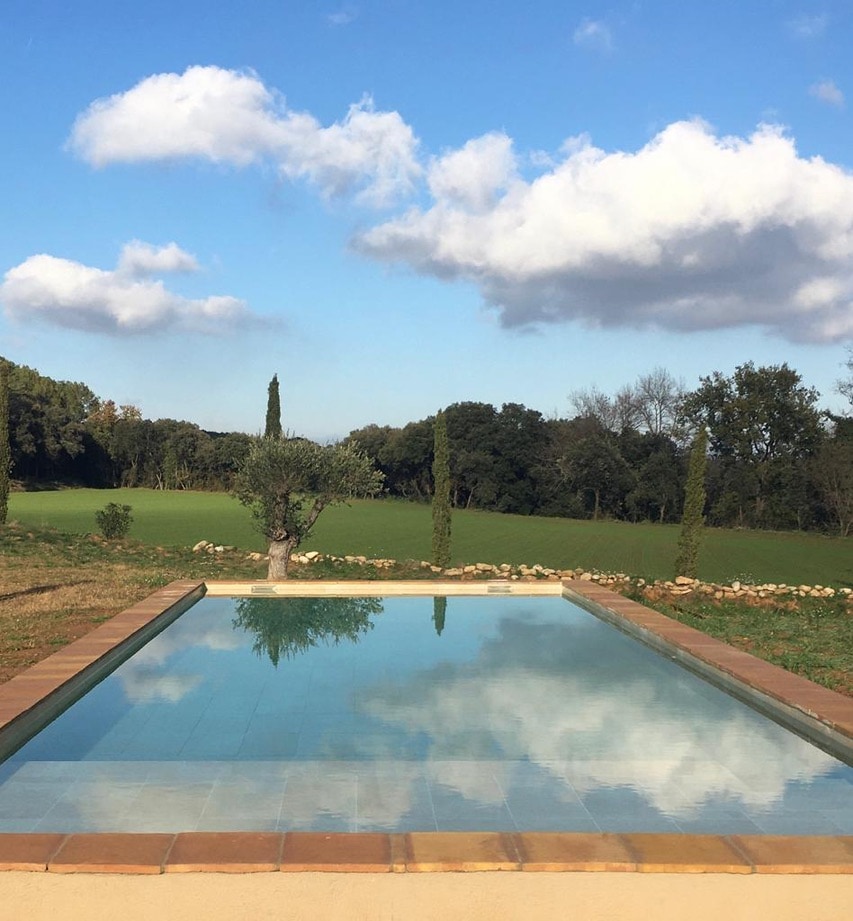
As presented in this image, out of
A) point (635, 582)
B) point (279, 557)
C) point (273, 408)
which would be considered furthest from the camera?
point (273, 408)

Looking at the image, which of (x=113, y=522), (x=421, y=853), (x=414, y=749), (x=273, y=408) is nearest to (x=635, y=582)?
(x=414, y=749)

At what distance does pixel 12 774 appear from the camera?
4.48m

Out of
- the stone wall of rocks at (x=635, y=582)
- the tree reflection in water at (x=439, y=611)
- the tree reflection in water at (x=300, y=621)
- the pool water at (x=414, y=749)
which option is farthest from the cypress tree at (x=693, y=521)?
the pool water at (x=414, y=749)

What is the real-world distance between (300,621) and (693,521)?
10.1 meters

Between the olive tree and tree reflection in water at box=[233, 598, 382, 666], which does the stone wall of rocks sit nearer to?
the olive tree

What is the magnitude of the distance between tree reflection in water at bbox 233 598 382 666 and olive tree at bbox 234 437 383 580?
188 cm

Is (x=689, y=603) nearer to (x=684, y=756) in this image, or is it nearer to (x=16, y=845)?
(x=684, y=756)

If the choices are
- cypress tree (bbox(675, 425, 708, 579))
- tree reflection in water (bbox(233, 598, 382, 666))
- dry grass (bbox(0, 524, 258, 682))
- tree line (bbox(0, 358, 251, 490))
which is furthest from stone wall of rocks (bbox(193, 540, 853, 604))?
tree line (bbox(0, 358, 251, 490))

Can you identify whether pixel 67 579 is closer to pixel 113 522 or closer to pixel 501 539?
pixel 113 522

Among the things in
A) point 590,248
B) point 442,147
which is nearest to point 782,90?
point 442,147

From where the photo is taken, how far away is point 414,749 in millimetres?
5098

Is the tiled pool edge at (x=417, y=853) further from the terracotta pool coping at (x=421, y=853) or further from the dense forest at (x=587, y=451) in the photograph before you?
the dense forest at (x=587, y=451)

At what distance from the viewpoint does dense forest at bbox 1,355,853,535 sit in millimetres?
40469

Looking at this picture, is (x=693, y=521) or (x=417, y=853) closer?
(x=417, y=853)
